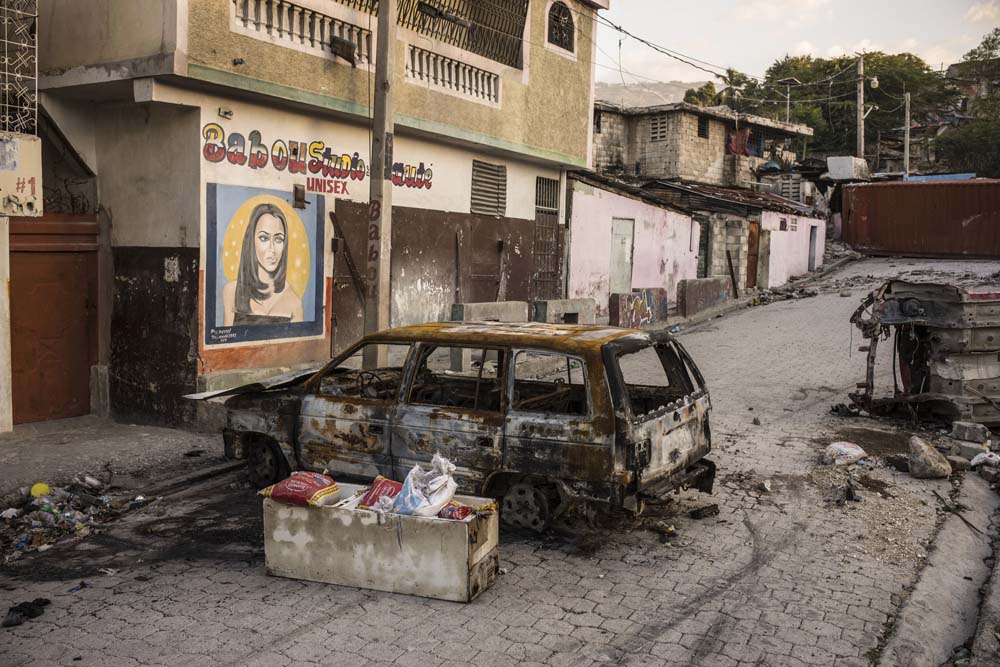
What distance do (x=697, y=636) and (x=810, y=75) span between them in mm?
55351

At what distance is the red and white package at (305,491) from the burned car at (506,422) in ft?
2.76

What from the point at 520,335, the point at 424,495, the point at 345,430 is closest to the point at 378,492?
the point at 424,495

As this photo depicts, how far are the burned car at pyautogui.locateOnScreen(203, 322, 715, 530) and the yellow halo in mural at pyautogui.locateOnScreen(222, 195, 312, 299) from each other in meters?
3.19

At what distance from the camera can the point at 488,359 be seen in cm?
754

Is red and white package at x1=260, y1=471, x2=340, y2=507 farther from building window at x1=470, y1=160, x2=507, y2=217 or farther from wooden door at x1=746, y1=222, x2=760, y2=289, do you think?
wooden door at x1=746, y1=222, x2=760, y2=289

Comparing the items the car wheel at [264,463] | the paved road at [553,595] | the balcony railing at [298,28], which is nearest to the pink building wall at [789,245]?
the balcony railing at [298,28]

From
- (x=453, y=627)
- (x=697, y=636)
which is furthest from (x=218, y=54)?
(x=697, y=636)

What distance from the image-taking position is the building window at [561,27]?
15867 mm

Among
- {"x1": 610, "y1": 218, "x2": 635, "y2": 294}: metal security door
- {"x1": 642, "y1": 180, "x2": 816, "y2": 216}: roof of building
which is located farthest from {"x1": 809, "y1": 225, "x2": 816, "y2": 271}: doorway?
{"x1": 610, "y1": 218, "x2": 635, "y2": 294}: metal security door

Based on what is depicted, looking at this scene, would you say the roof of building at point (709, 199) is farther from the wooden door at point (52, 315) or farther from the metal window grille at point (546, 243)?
the wooden door at point (52, 315)

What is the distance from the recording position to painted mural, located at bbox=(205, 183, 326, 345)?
997cm

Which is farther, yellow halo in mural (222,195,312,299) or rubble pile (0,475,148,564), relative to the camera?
yellow halo in mural (222,195,312,299)

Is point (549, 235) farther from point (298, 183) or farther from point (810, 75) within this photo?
point (810, 75)

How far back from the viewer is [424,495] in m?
5.36
